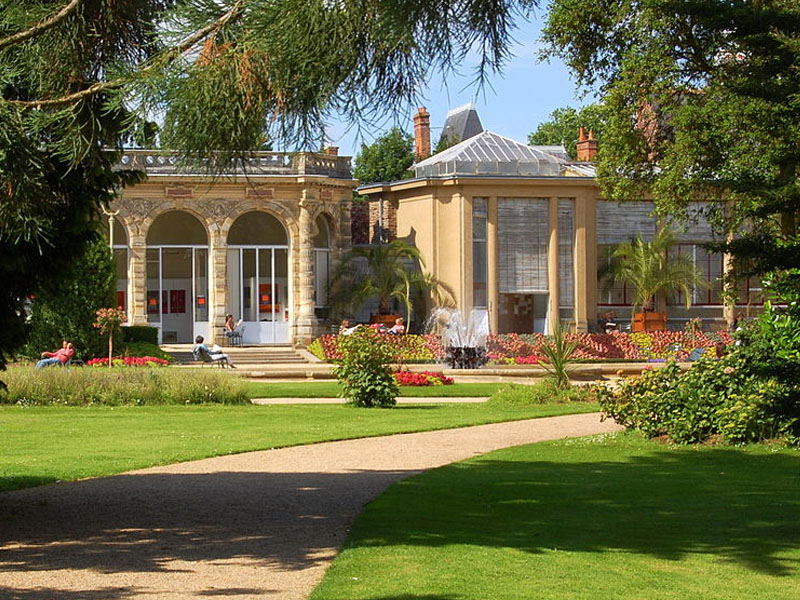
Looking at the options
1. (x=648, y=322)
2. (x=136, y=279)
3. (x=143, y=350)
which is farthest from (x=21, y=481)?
(x=648, y=322)

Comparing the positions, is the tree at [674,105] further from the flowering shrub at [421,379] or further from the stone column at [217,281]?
the stone column at [217,281]

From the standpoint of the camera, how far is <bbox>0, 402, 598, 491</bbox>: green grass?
44.2ft

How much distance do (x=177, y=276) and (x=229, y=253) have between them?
5.93 ft

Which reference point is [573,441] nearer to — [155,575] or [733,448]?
[733,448]

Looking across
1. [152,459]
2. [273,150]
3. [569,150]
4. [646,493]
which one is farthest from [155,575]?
[569,150]

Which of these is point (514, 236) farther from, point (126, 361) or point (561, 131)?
point (561, 131)

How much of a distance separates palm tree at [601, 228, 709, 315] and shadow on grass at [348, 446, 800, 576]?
25.4 metres

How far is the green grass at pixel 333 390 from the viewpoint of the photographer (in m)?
23.3

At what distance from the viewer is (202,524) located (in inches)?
371

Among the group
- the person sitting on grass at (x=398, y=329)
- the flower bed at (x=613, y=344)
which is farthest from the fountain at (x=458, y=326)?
the flower bed at (x=613, y=344)

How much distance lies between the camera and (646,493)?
35.7ft

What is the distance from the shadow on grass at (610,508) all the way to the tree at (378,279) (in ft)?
79.3

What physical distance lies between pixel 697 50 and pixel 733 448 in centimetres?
969

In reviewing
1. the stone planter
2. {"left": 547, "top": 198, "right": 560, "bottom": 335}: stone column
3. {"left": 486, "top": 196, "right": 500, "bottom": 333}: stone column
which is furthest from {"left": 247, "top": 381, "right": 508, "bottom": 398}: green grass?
the stone planter
